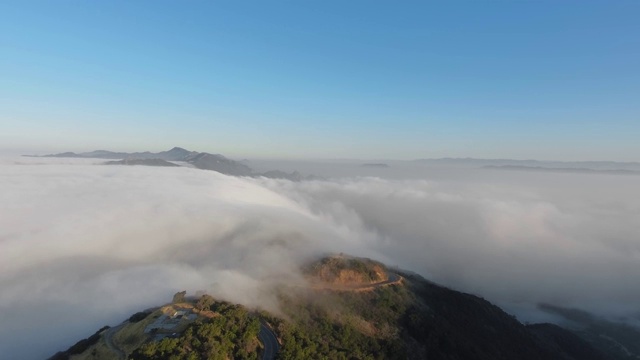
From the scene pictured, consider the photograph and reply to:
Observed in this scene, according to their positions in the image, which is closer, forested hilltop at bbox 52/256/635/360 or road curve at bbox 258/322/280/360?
forested hilltop at bbox 52/256/635/360

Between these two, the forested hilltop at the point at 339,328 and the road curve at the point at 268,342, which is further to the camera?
the road curve at the point at 268,342

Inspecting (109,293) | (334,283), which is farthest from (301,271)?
(109,293)

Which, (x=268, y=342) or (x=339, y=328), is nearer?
(x=268, y=342)

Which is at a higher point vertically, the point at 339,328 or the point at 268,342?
the point at 268,342
